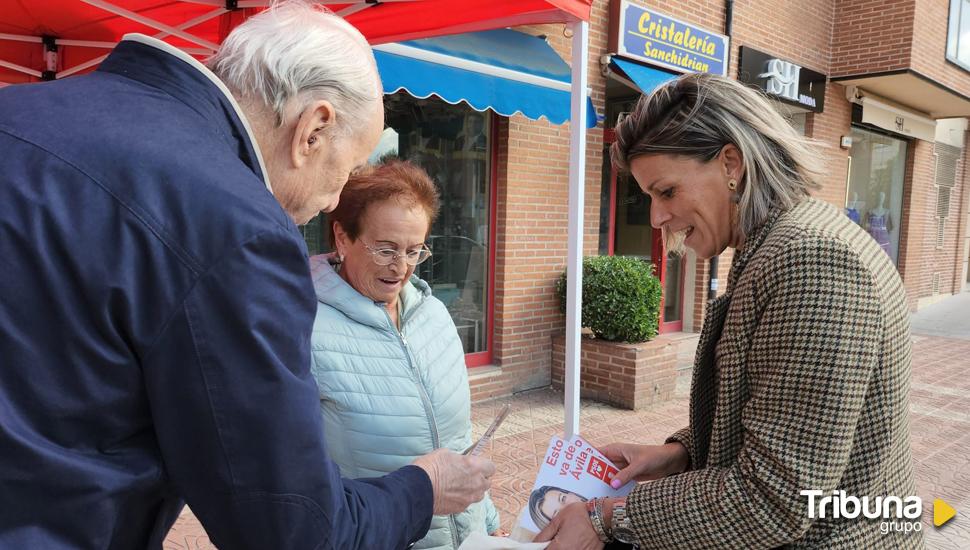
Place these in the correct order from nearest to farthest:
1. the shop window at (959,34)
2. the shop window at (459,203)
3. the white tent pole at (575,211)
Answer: the white tent pole at (575,211) → the shop window at (459,203) → the shop window at (959,34)

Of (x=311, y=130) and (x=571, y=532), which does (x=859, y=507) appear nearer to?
(x=571, y=532)

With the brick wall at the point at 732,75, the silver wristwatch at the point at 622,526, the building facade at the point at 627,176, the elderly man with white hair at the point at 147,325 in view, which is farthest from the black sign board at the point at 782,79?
the elderly man with white hair at the point at 147,325

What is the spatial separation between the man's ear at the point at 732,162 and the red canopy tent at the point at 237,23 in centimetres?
175

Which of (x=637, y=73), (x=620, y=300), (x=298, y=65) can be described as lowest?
(x=620, y=300)

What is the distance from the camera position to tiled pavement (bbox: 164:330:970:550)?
4.21 m

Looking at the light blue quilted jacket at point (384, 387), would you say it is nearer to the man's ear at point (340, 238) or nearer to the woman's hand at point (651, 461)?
the man's ear at point (340, 238)

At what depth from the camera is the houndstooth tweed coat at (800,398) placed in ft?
4.21

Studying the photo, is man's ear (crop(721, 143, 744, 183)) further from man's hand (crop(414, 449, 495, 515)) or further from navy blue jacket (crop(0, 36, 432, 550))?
navy blue jacket (crop(0, 36, 432, 550))

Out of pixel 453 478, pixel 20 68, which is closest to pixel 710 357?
pixel 453 478

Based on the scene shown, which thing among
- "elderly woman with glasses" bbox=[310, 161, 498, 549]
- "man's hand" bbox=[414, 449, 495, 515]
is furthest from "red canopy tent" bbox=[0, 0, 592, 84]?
"man's hand" bbox=[414, 449, 495, 515]

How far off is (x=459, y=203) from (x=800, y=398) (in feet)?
18.2

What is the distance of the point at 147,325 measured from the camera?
0.87m

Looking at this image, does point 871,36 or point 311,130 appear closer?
point 311,130

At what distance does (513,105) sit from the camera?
5.49 meters
